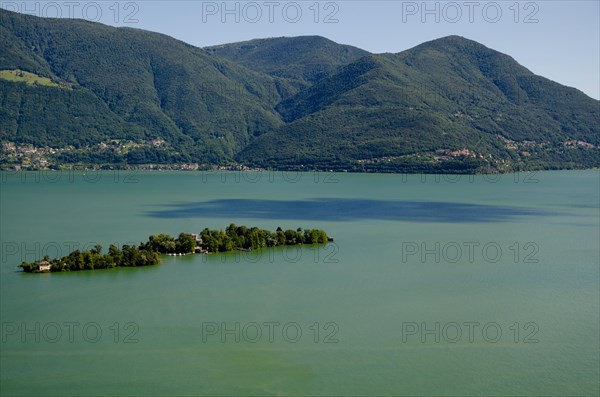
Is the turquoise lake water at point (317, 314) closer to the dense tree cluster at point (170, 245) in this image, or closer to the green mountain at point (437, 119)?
the dense tree cluster at point (170, 245)

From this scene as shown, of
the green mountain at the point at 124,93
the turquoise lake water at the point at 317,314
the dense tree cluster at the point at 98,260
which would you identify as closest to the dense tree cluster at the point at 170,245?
the turquoise lake water at the point at 317,314

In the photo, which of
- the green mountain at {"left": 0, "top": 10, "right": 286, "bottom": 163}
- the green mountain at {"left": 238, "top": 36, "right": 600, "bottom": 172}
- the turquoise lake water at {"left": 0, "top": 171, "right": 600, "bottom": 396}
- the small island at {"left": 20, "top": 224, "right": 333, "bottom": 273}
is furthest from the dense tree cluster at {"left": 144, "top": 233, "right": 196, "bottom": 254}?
the green mountain at {"left": 0, "top": 10, "right": 286, "bottom": 163}

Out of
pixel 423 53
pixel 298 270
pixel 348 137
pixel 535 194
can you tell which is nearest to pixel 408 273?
pixel 298 270

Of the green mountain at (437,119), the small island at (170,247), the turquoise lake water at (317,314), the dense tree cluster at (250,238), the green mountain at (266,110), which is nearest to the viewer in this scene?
the turquoise lake water at (317,314)

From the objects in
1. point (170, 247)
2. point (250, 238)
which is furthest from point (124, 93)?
point (170, 247)

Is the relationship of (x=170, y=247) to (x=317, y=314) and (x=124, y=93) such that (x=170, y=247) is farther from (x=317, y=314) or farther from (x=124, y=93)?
(x=124, y=93)
